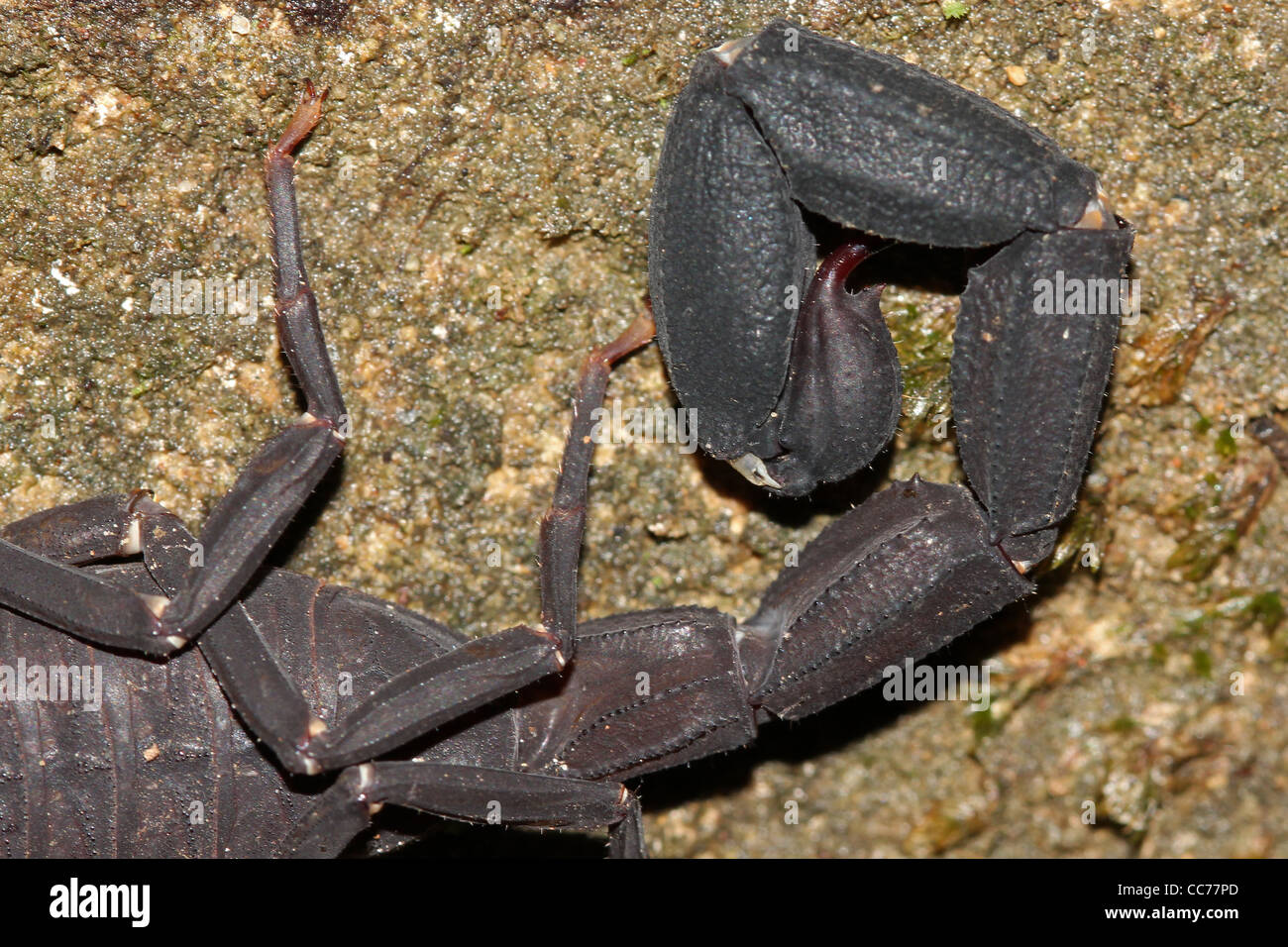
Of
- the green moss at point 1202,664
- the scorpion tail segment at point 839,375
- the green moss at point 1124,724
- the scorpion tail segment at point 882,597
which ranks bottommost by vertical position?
the green moss at point 1124,724

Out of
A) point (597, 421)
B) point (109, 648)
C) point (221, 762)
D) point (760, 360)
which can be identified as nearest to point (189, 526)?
point (109, 648)

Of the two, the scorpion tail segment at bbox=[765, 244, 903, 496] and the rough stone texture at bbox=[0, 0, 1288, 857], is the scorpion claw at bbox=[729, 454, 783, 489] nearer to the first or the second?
the scorpion tail segment at bbox=[765, 244, 903, 496]

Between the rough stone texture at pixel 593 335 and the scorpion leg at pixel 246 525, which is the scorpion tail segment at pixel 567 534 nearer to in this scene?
the rough stone texture at pixel 593 335

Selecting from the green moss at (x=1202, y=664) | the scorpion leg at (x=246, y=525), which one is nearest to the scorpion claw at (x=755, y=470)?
the scorpion leg at (x=246, y=525)

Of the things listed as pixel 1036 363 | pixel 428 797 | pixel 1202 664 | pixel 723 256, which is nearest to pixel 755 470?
pixel 723 256

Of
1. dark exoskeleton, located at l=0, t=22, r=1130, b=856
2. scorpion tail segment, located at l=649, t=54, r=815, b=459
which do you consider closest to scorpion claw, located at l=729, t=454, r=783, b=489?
dark exoskeleton, located at l=0, t=22, r=1130, b=856
